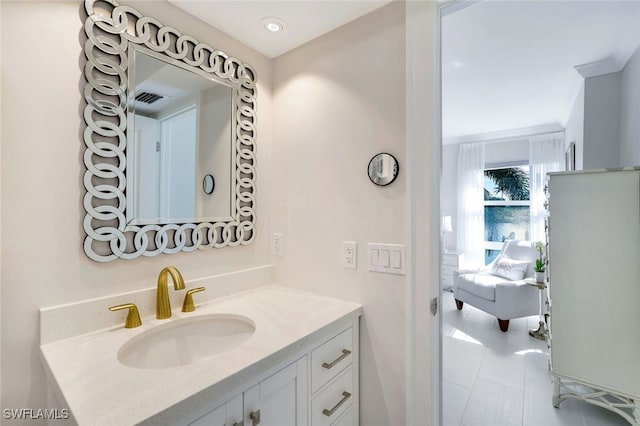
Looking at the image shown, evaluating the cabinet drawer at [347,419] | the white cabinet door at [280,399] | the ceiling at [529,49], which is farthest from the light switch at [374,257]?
the ceiling at [529,49]

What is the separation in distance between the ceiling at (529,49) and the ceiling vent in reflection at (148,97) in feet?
4.46

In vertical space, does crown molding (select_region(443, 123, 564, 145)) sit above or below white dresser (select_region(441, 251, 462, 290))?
above

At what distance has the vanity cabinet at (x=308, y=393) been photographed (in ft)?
2.72

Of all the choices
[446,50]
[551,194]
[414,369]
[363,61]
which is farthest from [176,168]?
[551,194]

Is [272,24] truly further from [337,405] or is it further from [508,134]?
[508,134]

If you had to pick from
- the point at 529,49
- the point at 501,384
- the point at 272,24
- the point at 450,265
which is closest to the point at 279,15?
the point at 272,24

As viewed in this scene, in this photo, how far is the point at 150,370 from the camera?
799 millimetres

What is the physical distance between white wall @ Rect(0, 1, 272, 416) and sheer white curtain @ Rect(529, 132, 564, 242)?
5.15m

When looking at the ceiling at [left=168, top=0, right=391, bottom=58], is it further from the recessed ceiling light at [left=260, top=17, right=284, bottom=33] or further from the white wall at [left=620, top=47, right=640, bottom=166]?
the white wall at [left=620, top=47, right=640, bottom=166]

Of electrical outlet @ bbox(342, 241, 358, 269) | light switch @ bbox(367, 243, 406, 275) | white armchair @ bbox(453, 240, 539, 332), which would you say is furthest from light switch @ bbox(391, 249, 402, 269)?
white armchair @ bbox(453, 240, 539, 332)

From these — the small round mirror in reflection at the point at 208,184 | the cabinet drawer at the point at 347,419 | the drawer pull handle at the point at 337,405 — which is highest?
the small round mirror in reflection at the point at 208,184

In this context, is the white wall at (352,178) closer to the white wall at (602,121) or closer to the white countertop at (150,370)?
the white countertop at (150,370)

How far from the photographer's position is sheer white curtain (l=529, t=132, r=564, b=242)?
4234 mm

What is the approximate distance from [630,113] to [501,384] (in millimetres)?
2257
